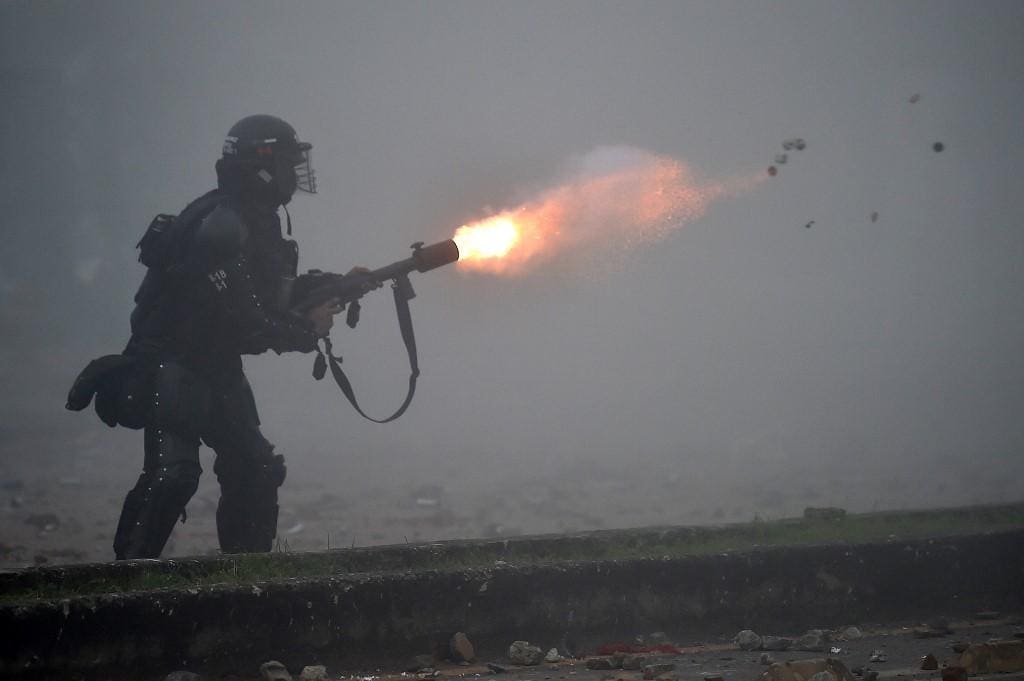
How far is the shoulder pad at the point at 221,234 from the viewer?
621 cm

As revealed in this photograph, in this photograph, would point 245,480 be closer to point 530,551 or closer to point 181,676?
point 530,551

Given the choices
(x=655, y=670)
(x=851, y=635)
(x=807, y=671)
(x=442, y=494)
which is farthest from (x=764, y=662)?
(x=442, y=494)

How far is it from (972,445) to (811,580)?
1632 cm

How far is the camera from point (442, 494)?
49.5 ft

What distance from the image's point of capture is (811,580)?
19.2 ft

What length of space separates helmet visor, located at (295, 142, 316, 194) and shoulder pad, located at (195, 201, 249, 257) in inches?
22.4

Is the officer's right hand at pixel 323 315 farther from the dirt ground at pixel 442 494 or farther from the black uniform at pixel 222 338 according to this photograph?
the dirt ground at pixel 442 494

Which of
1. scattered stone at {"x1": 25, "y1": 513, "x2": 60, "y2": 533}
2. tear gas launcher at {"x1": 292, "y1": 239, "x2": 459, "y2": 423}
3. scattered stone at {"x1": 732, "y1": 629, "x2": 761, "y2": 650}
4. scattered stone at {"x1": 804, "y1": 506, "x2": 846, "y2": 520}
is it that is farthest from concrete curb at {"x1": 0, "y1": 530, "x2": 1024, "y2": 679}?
scattered stone at {"x1": 25, "y1": 513, "x2": 60, "y2": 533}

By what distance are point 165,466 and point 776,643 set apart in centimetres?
277

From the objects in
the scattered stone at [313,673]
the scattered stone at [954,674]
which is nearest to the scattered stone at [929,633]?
the scattered stone at [954,674]

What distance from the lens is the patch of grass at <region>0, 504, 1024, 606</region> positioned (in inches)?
183

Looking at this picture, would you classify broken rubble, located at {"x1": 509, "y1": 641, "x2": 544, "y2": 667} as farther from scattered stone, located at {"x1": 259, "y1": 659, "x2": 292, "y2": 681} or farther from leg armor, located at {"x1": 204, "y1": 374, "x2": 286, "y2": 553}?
leg armor, located at {"x1": 204, "y1": 374, "x2": 286, "y2": 553}

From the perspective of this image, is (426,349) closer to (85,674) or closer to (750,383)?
(750,383)

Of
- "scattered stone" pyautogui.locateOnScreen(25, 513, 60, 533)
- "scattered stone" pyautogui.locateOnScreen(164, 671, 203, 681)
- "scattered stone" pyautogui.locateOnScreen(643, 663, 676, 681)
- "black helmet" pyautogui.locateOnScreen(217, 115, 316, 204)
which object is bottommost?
"scattered stone" pyautogui.locateOnScreen(643, 663, 676, 681)
